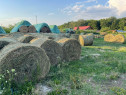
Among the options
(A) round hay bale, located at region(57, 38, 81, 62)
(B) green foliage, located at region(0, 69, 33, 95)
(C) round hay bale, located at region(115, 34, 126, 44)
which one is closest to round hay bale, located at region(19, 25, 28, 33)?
(A) round hay bale, located at region(57, 38, 81, 62)

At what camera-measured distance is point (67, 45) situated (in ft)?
20.9

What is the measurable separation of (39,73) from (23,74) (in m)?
0.51

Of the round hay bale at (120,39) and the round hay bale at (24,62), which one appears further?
the round hay bale at (120,39)

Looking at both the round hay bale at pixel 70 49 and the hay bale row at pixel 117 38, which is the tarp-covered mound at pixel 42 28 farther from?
the round hay bale at pixel 70 49

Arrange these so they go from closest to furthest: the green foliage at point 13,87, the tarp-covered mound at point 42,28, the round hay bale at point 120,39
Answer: the green foliage at point 13,87 < the round hay bale at point 120,39 < the tarp-covered mound at point 42,28

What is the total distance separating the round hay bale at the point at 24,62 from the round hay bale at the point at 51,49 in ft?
4.19

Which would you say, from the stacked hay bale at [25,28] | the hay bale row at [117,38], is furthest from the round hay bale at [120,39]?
the stacked hay bale at [25,28]

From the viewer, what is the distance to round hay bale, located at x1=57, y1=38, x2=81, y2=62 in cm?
633

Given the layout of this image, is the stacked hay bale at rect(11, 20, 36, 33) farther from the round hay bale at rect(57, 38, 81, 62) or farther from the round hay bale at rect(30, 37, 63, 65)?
the round hay bale at rect(30, 37, 63, 65)

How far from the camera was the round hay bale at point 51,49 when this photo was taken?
209 inches

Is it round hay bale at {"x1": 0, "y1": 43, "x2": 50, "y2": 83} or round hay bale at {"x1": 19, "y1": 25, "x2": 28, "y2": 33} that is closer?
round hay bale at {"x1": 0, "y1": 43, "x2": 50, "y2": 83}

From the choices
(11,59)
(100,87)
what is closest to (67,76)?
(100,87)

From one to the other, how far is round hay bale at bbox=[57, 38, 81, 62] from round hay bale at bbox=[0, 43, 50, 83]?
2.34 m

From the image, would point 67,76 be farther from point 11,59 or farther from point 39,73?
point 11,59
